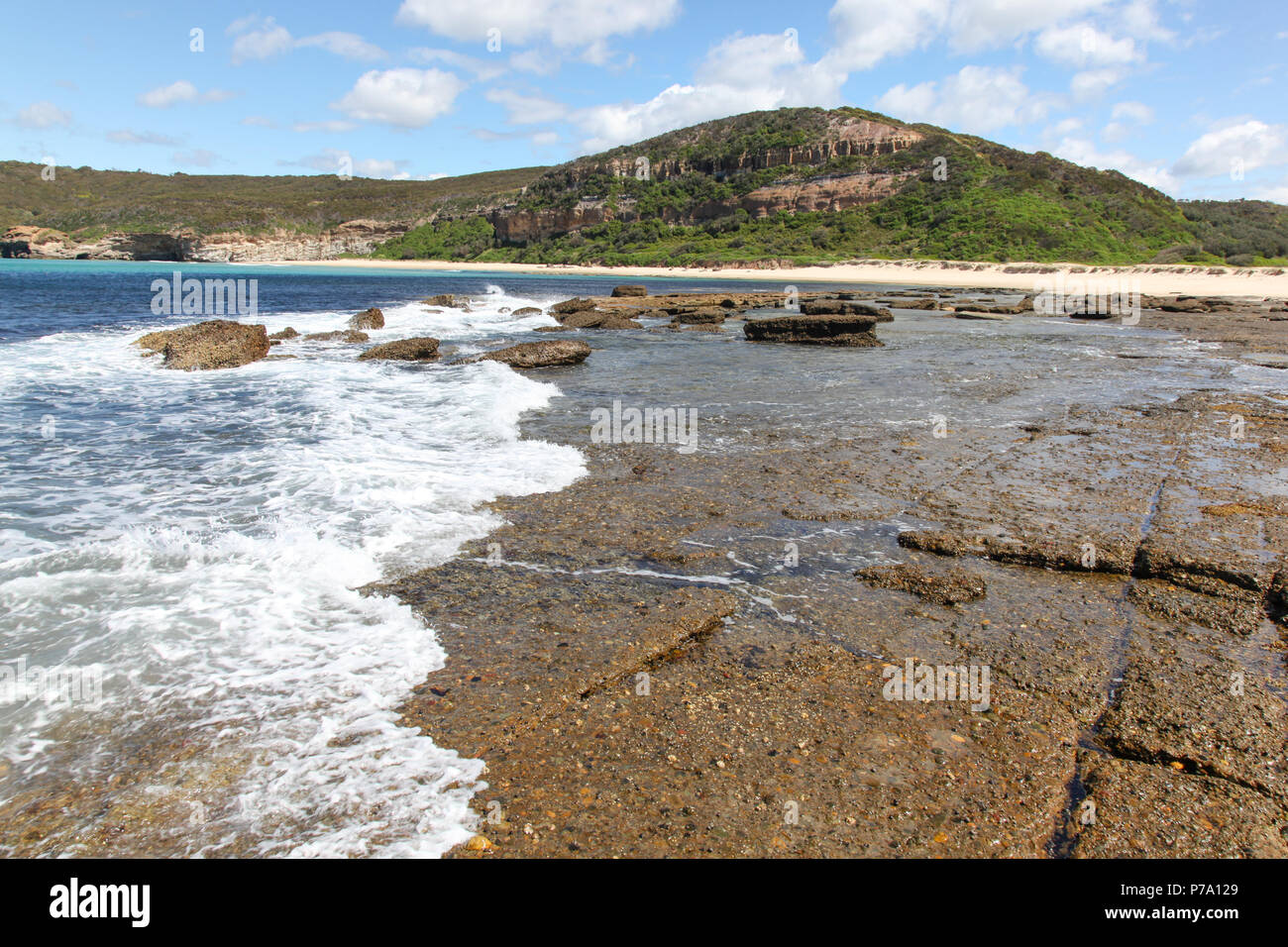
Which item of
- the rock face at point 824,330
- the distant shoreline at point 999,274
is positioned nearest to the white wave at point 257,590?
the rock face at point 824,330

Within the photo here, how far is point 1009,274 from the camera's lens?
189ft

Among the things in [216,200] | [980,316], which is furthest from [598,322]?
[216,200]

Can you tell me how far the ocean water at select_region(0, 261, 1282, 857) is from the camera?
3000 mm

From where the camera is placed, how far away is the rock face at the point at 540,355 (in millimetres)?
15862

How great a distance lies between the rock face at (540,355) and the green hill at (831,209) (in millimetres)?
59232

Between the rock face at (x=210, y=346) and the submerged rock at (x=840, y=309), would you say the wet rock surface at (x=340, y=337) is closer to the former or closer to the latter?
the rock face at (x=210, y=346)

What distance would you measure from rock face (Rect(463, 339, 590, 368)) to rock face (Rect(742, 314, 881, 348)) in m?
7.43

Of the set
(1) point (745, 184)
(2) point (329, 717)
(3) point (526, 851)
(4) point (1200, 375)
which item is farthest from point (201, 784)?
(1) point (745, 184)

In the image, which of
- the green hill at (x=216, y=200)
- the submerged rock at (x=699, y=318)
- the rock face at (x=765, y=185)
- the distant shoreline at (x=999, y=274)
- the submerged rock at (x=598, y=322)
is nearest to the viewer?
the submerged rock at (x=598, y=322)

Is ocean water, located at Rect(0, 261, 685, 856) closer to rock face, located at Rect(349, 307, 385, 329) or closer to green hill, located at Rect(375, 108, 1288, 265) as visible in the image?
rock face, located at Rect(349, 307, 385, 329)

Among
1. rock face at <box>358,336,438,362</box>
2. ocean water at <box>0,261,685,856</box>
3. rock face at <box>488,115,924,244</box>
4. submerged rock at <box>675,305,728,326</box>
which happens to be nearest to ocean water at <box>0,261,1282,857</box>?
ocean water at <box>0,261,685,856</box>

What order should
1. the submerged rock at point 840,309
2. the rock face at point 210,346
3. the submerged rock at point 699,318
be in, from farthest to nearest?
the submerged rock at point 699,318
the submerged rock at point 840,309
the rock face at point 210,346

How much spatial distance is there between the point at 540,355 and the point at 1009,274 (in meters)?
55.0
